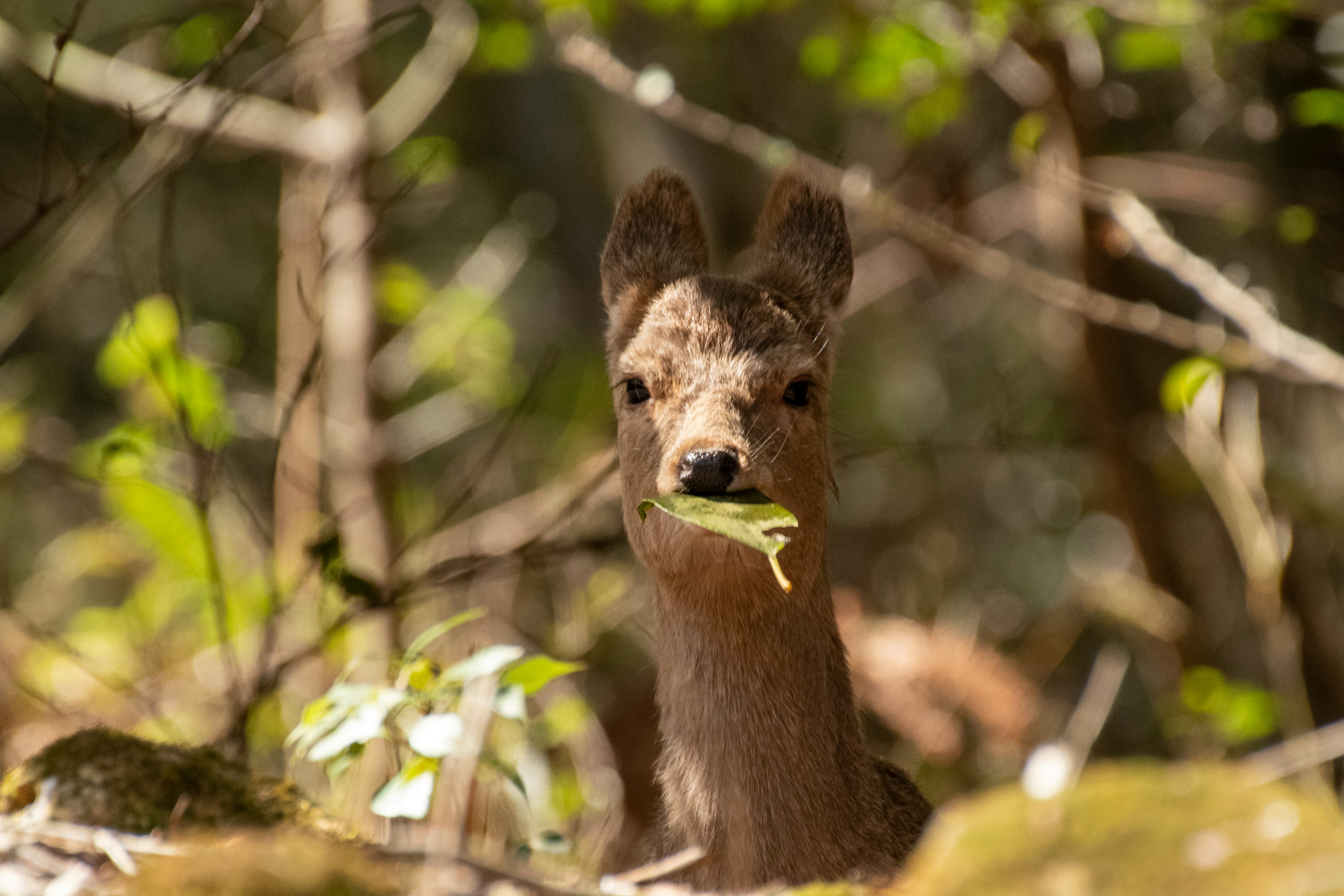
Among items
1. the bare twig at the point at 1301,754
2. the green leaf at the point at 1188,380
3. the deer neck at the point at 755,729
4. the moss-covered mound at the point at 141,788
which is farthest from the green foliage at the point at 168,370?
the bare twig at the point at 1301,754

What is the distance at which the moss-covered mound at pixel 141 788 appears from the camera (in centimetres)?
269

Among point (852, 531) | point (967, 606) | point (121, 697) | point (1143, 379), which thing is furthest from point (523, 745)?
point (852, 531)

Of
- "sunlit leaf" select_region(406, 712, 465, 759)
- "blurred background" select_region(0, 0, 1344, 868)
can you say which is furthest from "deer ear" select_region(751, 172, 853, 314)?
"sunlit leaf" select_region(406, 712, 465, 759)

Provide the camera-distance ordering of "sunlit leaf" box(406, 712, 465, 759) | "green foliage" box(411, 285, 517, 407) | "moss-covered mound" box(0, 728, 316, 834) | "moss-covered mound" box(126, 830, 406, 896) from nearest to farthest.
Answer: "moss-covered mound" box(126, 830, 406, 896), "moss-covered mound" box(0, 728, 316, 834), "sunlit leaf" box(406, 712, 465, 759), "green foliage" box(411, 285, 517, 407)

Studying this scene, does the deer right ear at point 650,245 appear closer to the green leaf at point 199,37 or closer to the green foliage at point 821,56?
the green foliage at point 821,56

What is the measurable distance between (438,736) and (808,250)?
2.79 m

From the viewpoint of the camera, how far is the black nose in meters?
3.47

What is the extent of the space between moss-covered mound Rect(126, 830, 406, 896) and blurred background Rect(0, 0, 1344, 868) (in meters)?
1.84

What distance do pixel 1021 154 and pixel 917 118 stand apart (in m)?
0.65

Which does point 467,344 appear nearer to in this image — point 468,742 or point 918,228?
point 918,228

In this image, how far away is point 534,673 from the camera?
311cm

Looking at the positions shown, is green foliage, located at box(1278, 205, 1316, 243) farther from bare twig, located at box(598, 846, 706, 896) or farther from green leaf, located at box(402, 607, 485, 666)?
bare twig, located at box(598, 846, 706, 896)

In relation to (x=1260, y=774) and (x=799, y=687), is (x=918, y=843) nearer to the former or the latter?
(x=799, y=687)

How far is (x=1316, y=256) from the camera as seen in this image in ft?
21.9
